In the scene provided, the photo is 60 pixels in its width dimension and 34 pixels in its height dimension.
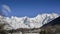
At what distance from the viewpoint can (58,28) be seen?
13.9 metres

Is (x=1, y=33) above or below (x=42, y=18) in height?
below

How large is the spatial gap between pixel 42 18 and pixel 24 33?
147m

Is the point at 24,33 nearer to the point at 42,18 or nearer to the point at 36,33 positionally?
the point at 36,33

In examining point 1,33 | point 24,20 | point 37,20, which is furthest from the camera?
point 37,20

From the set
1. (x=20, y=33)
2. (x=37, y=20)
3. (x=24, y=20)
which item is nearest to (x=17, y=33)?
(x=20, y=33)

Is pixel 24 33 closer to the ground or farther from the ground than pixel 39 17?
closer to the ground

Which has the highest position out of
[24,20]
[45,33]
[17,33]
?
[24,20]

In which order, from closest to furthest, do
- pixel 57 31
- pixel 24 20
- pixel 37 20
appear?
pixel 57 31 → pixel 24 20 → pixel 37 20

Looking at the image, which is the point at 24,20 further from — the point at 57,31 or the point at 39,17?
the point at 57,31

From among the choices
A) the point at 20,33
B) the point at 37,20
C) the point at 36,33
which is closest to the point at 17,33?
the point at 20,33

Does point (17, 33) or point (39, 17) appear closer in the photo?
point (17, 33)

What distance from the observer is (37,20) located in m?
165

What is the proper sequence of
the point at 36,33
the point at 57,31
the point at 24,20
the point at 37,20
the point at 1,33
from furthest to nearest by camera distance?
the point at 37,20 → the point at 24,20 → the point at 36,33 → the point at 57,31 → the point at 1,33

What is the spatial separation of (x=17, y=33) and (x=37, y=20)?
145736 millimetres
